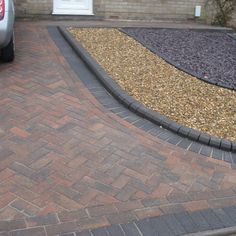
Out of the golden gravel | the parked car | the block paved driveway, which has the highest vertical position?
the parked car

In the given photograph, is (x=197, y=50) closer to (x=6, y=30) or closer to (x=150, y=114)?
(x=150, y=114)

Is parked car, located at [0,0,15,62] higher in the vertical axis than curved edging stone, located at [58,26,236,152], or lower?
higher

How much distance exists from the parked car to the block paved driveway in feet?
2.86

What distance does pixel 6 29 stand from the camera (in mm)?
5746

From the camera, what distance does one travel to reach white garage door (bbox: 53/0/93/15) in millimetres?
9750

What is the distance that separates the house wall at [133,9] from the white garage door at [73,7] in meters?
0.13

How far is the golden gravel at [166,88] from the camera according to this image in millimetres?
4918

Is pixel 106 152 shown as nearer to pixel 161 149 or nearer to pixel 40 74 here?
pixel 161 149

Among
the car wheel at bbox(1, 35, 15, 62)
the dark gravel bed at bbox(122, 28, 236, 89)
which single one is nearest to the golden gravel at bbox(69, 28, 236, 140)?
the dark gravel bed at bbox(122, 28, 236, 89)

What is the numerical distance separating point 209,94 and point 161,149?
1790 mm

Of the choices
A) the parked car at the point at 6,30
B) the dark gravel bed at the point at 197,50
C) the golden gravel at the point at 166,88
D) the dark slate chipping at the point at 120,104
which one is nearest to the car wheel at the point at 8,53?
the parked car at the point at 6,30

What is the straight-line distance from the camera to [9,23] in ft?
19.2

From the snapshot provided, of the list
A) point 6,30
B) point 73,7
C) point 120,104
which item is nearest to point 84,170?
point 120,104

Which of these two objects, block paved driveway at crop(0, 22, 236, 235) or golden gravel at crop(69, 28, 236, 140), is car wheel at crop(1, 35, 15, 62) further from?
golden gravel at crop(69, 28, 236, 140)
